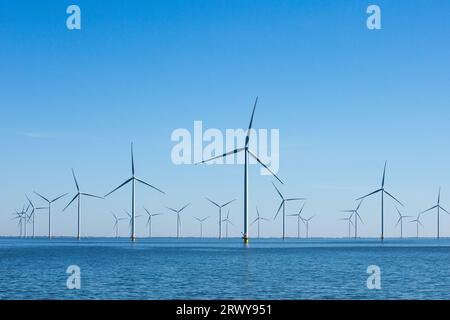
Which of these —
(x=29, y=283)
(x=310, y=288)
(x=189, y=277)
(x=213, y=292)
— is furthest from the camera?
(x=189, y=277)

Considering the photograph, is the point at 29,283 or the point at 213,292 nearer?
the point at 213,292
